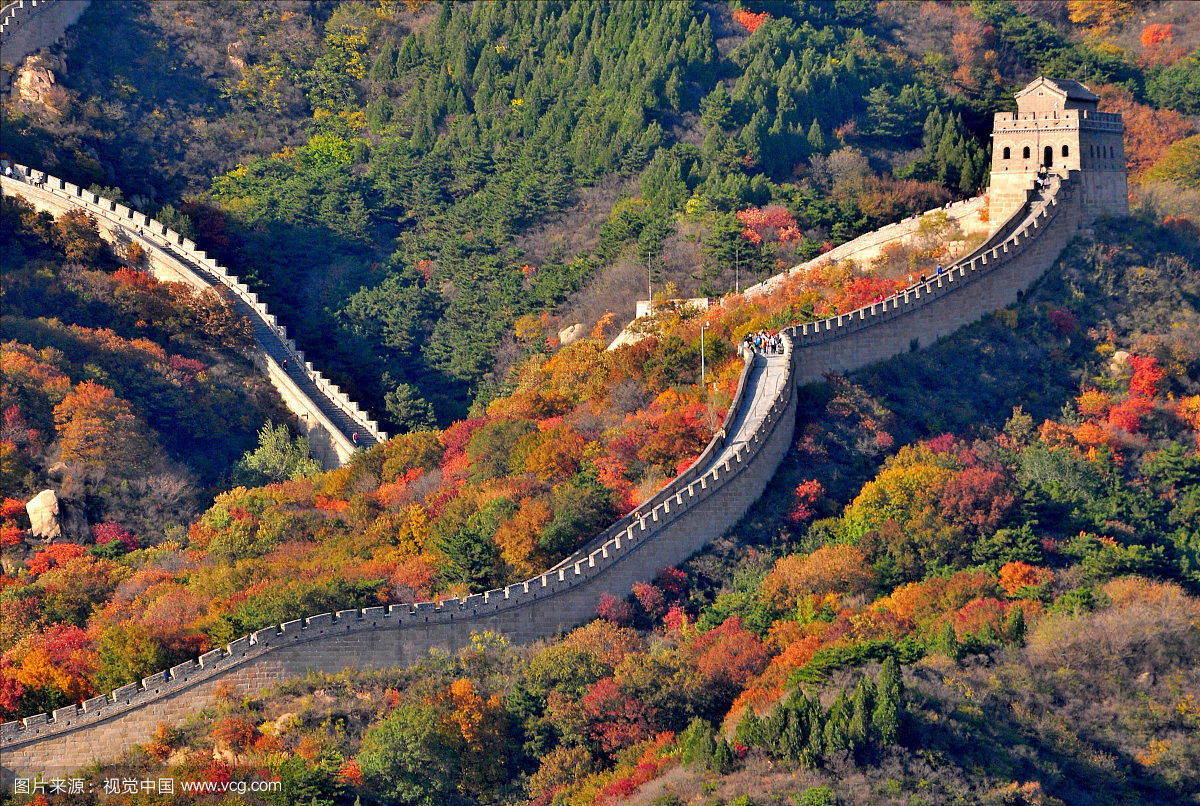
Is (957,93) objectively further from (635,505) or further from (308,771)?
(308,771)

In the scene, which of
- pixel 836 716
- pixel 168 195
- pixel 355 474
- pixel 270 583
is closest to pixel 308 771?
pixel 270 583

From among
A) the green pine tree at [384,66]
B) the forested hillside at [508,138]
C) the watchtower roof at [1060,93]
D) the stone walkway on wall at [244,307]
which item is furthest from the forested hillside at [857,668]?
the green pine tree at [384,66]

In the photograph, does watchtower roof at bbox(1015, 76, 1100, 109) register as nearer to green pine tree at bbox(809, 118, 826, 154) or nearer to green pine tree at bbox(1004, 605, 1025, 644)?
green pine tree at bbox(809, 118, 826, 154)

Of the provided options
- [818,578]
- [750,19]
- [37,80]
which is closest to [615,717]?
[818,578]

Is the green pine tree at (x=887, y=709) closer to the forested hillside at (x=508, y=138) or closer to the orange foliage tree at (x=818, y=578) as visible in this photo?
the orange foliage tree at (x=818, y=578)

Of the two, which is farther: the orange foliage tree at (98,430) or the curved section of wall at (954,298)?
the orange foliage tree at (98,430)

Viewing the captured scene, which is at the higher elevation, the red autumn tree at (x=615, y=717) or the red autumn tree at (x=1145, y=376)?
the red autumn tree at (x=1145, y=376)

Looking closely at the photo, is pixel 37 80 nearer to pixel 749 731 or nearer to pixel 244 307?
pixel 244 307
